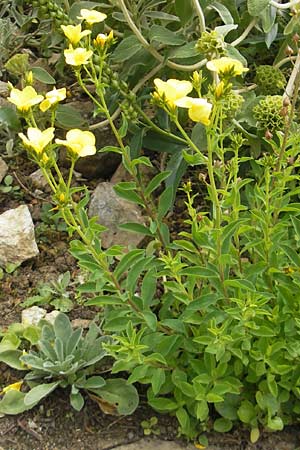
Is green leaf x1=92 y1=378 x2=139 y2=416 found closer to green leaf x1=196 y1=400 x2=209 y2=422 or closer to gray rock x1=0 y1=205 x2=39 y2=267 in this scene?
green leaf x1=196 y1=400 x2=209 y2=422

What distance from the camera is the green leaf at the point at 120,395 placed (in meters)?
1.74

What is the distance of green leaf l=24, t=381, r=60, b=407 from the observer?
173 cm

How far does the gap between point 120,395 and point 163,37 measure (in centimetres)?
97

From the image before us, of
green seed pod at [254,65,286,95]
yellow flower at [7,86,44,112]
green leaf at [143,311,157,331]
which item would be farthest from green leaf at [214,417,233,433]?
green seed pod at [254,65,286,95]

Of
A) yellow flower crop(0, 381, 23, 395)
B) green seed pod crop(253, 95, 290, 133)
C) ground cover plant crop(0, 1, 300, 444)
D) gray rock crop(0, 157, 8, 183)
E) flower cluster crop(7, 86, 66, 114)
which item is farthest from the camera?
gray rock crop(0, 157, 8, 183)

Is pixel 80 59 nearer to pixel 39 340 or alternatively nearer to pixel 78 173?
pixel 39 340

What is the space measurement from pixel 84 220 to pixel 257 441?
0.67m

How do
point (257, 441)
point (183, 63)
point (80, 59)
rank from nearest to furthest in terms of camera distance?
point (80, 59), point (257, 441), point (183, 63)

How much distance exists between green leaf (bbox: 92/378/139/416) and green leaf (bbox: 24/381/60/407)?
11 centimetres

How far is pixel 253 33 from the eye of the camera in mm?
2426

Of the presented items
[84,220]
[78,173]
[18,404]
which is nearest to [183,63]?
[78,173]

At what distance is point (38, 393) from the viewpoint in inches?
68.6

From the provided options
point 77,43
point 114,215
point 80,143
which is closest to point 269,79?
point 114,215

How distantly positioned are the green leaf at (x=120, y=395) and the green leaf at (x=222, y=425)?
0.20 m
